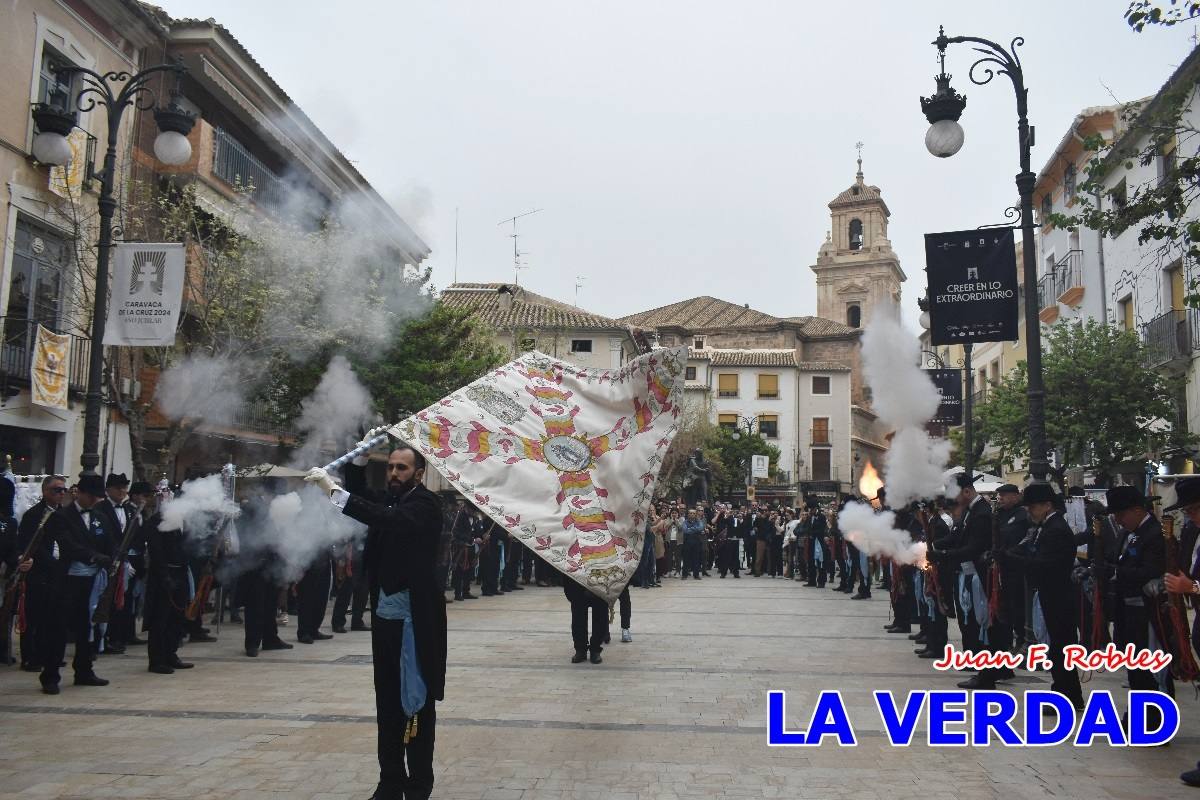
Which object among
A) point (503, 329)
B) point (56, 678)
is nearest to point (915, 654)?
point (56, 678)

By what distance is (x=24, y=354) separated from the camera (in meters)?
16.1

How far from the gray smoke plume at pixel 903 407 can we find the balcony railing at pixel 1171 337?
1167cm

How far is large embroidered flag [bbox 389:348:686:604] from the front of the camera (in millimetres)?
7535

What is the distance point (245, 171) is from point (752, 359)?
49.2 metres

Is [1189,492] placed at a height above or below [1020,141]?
below

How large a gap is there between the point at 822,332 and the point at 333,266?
61542 mm

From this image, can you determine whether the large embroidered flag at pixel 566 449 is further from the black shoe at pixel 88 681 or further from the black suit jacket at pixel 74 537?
the black shoe at pixel 88 681

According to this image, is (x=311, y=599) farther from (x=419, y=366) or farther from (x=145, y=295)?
(x=419, y=366)

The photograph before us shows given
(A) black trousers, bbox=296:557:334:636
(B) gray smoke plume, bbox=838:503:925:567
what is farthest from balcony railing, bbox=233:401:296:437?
(B) gray smoke plume, bbox=838:503:925:567

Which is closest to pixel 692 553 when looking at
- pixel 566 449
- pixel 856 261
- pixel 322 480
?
pixel 566 449

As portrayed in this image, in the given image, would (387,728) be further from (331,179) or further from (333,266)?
(331,179)

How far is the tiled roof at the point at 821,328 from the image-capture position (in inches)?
2884

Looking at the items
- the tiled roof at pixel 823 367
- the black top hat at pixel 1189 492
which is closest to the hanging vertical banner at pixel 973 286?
the black top hat at pixel 1189 492

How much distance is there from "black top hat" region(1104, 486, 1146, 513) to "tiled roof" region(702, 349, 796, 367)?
2335 inches
